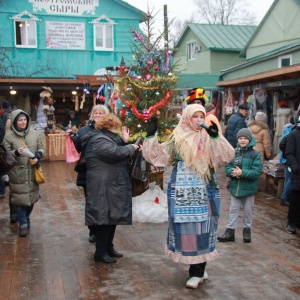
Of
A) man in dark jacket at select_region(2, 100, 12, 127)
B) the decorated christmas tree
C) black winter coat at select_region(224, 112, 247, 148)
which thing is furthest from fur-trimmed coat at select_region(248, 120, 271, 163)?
man in dark jacket at select_region(2, 100, 12, 127)

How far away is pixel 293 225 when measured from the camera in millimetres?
6012

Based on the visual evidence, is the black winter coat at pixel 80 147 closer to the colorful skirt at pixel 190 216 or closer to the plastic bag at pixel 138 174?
the plastic bag at pixel 138 174

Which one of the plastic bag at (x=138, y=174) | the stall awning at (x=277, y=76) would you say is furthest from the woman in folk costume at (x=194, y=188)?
the stall awning at (x=277, y=76)

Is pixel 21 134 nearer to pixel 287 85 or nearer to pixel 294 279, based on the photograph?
pixel 294 279

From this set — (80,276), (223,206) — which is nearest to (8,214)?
(80,276)

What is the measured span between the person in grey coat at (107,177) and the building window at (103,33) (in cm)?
1663

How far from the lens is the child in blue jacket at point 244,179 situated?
5.40 metres

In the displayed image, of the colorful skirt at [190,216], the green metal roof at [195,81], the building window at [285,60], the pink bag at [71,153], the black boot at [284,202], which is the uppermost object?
the building window at [285,60]

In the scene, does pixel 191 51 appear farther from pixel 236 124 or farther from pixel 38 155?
pixel 38 155

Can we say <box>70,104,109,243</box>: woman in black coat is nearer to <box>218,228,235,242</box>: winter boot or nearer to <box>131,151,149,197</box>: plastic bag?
<box>131,151,149,197</box>: plastic bag

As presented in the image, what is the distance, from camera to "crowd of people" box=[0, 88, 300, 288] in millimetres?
3922

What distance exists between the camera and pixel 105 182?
4.41m

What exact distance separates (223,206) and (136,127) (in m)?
2.06

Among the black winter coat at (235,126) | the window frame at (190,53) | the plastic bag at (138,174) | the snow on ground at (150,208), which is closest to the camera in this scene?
the plastic bag at (138,174)
